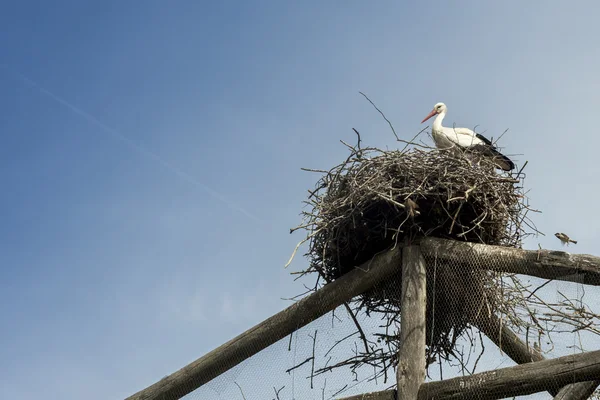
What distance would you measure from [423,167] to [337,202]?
0.57 metres

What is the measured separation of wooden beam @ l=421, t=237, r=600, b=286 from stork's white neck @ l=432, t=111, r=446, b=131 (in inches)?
131

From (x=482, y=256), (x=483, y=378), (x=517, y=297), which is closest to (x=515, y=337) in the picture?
(x=517, y=297)

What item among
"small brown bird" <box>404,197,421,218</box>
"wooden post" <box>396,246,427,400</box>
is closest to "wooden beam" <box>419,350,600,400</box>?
"wooden post" <box>396,246,427,400</box>

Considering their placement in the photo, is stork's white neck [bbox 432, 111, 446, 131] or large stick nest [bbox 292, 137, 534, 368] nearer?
large stick nest [bbox 292, 137, 534, 368]

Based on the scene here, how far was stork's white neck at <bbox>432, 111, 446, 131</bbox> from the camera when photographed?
748cm

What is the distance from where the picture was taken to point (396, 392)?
12.4 feet

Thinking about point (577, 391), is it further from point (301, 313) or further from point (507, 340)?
point (301, 313)

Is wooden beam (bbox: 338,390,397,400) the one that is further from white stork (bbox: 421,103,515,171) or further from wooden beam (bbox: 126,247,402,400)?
white stork (bbox: 421,103,515,171)

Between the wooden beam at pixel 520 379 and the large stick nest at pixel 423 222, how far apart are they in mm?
653

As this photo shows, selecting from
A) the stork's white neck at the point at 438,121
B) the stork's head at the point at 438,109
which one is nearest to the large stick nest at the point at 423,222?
the stork's white neck at the point at 438,121

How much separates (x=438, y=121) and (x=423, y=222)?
139 inches

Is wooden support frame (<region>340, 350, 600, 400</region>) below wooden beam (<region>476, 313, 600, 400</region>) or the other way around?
below

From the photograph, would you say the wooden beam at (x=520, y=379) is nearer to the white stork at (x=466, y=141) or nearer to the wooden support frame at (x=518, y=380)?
the wooden support frame at (x=518, y=380)

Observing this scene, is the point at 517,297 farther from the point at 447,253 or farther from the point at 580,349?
the point at 580,349
